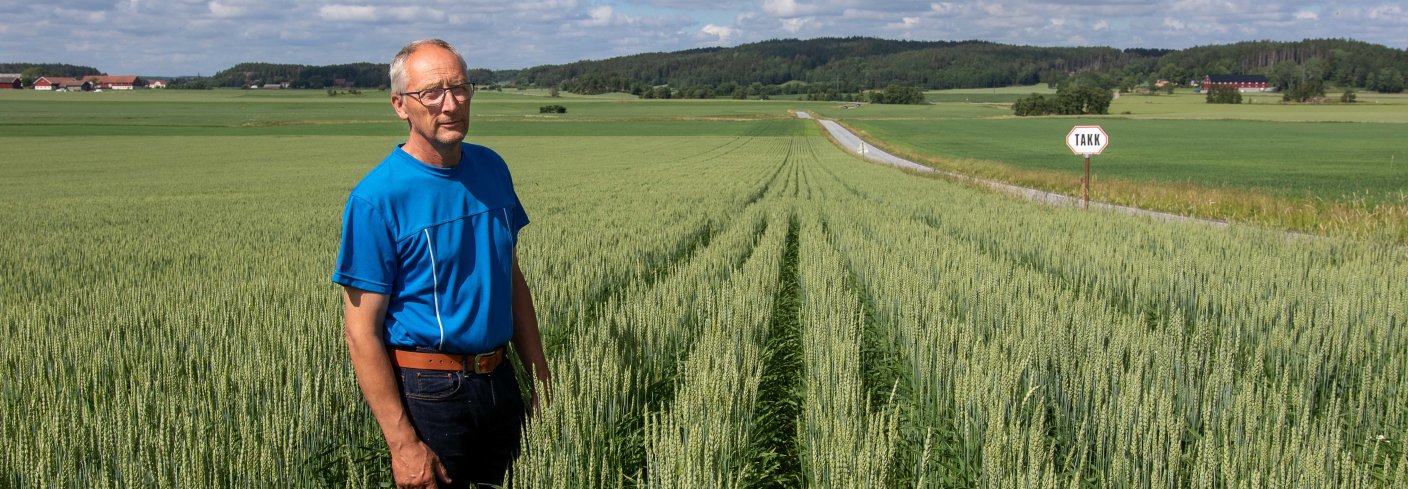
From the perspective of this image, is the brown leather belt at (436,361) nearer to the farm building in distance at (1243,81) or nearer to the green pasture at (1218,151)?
the green pasture at (1218,151)

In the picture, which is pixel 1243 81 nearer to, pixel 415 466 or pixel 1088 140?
pixel 1088 140

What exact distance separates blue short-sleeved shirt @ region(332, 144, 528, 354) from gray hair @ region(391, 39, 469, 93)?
170mm

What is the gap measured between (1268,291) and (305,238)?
9686 mm

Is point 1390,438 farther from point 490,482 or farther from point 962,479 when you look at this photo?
point 490,482

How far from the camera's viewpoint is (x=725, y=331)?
461cm

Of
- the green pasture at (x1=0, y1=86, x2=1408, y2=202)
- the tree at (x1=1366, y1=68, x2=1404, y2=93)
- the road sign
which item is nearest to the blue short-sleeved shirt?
the road sign

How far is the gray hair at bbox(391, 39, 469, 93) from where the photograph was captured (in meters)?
2.44

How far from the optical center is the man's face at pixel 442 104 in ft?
7.85

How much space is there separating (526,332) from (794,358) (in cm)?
287

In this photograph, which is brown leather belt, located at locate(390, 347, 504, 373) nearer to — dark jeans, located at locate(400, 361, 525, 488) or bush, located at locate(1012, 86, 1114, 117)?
dark jeans, located at locate(400, 361, 525, 488)

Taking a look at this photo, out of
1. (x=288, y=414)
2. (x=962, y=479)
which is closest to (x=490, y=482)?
(x=288, y=414)

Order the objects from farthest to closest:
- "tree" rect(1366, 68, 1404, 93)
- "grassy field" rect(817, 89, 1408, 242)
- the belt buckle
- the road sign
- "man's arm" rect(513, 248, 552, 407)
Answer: "tree" rect(1366, 68, 1404, 93) → the road sign → "grassy field" rect(817, 89, 1408, 242) → "man's arm" rect(513, 248, 552, 407) → the belt buckle

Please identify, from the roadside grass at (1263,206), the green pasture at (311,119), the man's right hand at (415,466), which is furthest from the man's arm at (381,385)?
the green pasture at (311,119)

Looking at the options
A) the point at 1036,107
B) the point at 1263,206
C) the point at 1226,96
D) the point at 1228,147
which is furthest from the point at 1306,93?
the point at 1263,206
